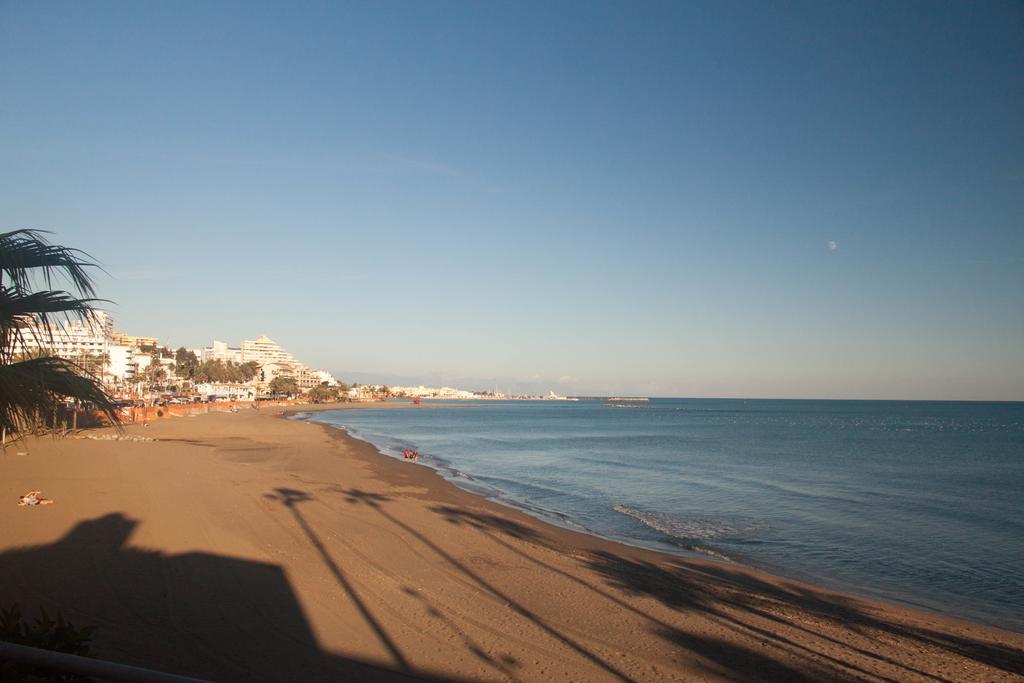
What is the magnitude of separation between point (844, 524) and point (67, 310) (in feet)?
68.1

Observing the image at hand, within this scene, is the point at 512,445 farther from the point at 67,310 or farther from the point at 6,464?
the point at 67,310

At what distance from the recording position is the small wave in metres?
16.9

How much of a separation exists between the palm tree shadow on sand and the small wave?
1110 cm

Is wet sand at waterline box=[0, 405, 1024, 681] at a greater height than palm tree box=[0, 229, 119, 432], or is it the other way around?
palm tree box=[0, 229, 119, 432]

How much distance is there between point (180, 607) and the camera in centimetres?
834

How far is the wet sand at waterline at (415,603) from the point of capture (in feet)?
24.4

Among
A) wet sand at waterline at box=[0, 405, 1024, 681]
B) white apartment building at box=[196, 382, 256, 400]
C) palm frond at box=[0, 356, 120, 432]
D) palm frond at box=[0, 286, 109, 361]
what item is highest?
palm frond at box=[0, 286, 109, 361]

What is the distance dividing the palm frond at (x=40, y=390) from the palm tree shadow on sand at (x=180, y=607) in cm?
263

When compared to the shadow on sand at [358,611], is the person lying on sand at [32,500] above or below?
above

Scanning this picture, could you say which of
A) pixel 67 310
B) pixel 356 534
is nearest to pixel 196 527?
pixel 356 534

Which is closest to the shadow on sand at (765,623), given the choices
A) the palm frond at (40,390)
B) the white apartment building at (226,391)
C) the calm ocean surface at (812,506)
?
the calm ocean surface at (812,506)

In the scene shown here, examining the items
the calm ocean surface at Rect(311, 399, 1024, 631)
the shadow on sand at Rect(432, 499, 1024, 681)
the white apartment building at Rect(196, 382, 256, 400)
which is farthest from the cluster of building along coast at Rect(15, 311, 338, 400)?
the calm ocean surface at Rect(311, 399, 1024, 631)

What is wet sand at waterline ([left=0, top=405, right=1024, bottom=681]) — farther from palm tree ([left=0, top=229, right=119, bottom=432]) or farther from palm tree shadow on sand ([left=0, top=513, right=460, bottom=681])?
palm tree ([left=0, top=229, right=119, bottom=432])

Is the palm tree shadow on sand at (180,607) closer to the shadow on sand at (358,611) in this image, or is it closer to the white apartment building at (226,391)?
the shadow on sand at (358,611)
